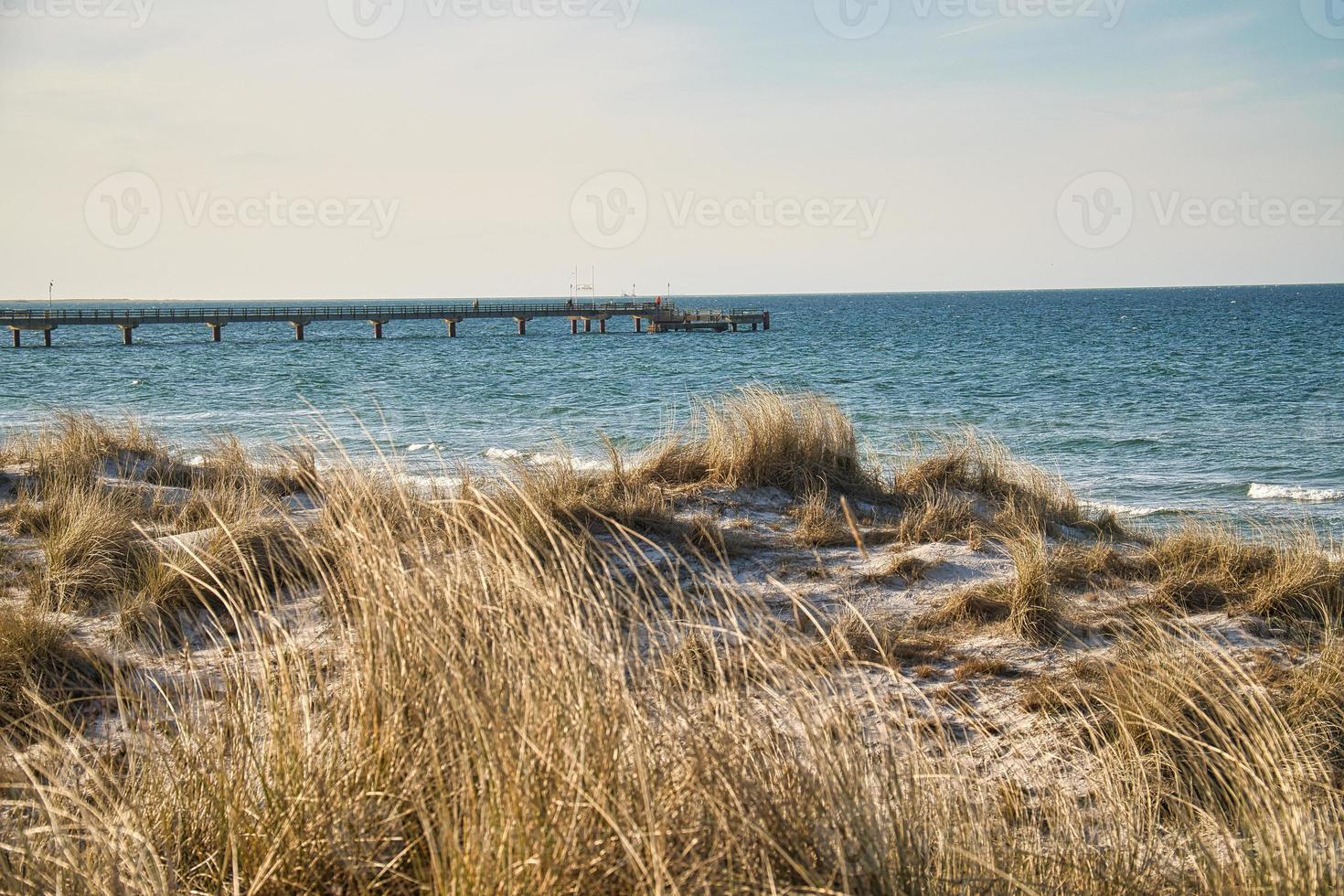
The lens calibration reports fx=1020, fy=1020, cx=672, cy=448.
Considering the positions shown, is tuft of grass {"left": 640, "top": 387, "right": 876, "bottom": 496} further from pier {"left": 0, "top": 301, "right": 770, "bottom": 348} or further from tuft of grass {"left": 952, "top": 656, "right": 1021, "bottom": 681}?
pier {"left": 0, "top": 301, "right": 770, "bottom": 348}

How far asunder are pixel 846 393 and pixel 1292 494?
56.0 ft

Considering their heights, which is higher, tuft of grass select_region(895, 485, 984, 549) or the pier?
the pier

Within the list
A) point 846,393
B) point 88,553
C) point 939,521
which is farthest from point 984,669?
point 846,393

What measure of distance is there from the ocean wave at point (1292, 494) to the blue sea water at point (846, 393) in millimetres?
56

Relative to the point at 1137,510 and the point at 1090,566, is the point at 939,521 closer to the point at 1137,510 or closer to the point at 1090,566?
the point at 1090,566

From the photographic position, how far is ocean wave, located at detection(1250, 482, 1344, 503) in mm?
14570

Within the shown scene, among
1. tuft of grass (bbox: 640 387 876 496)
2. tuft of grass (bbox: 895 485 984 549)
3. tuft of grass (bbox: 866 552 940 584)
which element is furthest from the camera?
tuft of grass (bbox: 640 387 876 496)

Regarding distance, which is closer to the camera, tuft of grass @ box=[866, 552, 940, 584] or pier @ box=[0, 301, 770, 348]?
tuft of grass @ box=[866, 552, 940, 584]

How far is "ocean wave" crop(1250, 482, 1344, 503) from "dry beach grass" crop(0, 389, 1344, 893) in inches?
369

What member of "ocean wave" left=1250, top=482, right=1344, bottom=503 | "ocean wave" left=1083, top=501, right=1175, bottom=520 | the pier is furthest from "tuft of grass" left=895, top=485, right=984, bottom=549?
the pier

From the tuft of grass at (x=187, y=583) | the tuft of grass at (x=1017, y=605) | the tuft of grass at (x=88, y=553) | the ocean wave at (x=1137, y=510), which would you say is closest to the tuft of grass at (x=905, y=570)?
the tuft of grass at (x=1017, y=605)

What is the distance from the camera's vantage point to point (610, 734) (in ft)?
7.55

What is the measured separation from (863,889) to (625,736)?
0.65m

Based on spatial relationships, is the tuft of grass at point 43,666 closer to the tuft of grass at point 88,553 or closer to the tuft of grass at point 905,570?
the tuft of grass at point 88,553
